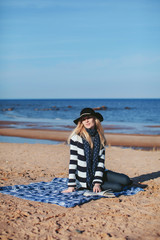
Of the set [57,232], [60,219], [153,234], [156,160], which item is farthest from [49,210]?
[156,160]

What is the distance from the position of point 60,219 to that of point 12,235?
0.70 meters

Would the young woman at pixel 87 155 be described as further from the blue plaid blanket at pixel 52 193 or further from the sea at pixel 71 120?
the sea at pixel 71 120

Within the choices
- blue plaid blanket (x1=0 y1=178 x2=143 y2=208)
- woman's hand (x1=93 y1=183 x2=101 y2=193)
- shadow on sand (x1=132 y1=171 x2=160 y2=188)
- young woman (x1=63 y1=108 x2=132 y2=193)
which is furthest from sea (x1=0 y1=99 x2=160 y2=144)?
woman's hand (x1=93 y1=183 x2=101 y2=193)

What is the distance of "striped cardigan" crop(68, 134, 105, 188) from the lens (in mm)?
4473

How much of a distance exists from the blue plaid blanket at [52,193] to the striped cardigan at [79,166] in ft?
0.75

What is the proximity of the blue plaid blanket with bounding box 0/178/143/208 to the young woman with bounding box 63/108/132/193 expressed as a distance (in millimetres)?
156

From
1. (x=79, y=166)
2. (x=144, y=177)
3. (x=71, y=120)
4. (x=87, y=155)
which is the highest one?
(x=87, y=155)

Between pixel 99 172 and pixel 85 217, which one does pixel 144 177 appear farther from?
pixel 85 217

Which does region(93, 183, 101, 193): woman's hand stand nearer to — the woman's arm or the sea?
the woman's arm

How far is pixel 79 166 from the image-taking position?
4.50m

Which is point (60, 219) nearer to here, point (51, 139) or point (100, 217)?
point (100, 217)

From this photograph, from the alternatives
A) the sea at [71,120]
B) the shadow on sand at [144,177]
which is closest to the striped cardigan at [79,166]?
the shadow on sand at [144,177]

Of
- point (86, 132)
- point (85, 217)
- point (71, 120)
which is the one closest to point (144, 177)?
point (86, 132)

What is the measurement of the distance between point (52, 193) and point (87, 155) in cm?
93
